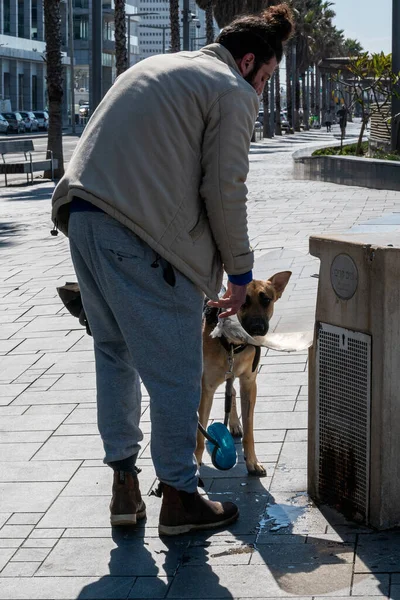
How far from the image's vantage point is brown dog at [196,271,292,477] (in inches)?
170

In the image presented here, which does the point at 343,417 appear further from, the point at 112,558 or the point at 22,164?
the point at 22,164

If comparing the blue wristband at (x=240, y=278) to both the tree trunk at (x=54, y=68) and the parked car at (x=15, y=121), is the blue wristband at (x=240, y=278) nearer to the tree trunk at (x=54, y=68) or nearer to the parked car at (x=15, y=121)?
the tree trunk at (x=54, y=68)

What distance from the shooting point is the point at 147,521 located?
160 inches

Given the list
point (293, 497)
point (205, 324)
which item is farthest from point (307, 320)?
point (293, 497)

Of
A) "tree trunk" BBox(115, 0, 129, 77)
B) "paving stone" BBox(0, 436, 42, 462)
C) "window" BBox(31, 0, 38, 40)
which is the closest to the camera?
"paving stone" BBox(0, 436, 42, 462)

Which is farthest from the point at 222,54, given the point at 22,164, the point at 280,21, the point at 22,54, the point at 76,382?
the point at 22,54

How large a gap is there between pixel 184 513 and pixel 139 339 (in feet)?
2.28

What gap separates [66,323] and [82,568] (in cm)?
453

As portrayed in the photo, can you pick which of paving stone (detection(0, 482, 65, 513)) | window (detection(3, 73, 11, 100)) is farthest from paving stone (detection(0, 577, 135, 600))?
window (detection(3, 73, 11, 100))

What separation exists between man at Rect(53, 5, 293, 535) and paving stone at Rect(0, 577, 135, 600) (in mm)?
441

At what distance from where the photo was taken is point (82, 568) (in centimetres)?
362

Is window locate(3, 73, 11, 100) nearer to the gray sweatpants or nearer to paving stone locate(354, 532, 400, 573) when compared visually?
the gray sweatpants

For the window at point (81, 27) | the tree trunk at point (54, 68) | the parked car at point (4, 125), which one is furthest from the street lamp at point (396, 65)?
the window at point (81, 27)

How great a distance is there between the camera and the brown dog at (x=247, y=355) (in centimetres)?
432
